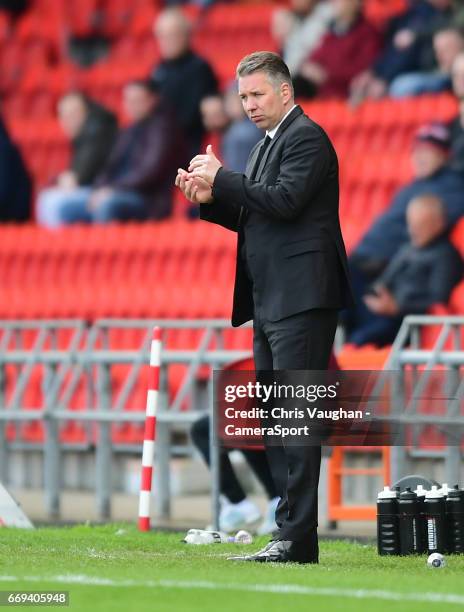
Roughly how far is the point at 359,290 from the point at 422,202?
1104 mm

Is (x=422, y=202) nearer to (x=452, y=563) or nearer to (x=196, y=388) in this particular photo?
(x=196, y=388)

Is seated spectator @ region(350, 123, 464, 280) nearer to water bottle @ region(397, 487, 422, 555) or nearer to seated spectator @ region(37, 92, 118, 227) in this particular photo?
seated spectator @ region(37, 92, 118, 227)

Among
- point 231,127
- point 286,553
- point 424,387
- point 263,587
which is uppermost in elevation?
point 231,127

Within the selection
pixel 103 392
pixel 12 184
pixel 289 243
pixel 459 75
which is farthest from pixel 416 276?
pixel 289 243

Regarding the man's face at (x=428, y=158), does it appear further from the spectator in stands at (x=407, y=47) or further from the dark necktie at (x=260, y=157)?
the dark necktie at (x=260, y=157)

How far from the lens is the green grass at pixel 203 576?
21.1 ft

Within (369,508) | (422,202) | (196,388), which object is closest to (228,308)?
(196,388)

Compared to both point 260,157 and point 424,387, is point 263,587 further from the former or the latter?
point 424,387

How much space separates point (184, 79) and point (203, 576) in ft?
38.7

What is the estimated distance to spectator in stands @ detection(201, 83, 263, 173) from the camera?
665 inches

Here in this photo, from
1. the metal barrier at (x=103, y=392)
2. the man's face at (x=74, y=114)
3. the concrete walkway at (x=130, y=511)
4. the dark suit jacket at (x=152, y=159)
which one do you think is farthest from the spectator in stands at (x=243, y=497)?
the man's face at (x=74, y=114)

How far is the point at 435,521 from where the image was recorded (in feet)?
27.2

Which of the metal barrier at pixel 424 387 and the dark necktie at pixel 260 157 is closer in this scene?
the dark necktie at pixel 260 157

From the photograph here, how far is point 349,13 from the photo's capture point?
17719 millimetres
